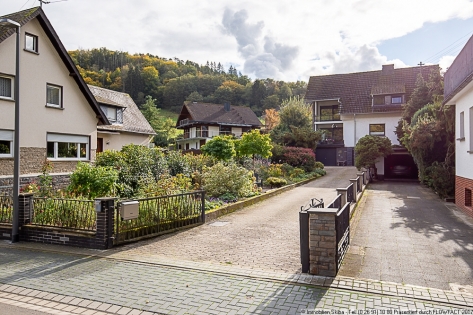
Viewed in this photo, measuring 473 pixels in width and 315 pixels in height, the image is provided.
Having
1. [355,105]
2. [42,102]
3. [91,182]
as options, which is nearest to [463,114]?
[91,182]

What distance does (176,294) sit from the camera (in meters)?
5.01

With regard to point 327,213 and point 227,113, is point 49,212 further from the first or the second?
point 227,113

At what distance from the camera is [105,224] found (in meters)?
7.50

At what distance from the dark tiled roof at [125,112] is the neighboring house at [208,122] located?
55.1 ft

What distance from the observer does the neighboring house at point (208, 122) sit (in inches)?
1854

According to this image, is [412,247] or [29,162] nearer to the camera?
[412,247]

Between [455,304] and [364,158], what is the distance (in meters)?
20.2

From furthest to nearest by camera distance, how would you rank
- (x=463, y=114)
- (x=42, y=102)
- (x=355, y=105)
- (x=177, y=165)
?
(x=355, y=105) → (x=42, y=102) → (x=177, y=165) → (x=463, y=114)

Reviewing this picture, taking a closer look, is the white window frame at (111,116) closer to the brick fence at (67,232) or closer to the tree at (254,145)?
the tree at (254,145)

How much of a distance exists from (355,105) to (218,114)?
21.1m

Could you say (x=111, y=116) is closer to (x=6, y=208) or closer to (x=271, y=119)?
(x=6, y=208)

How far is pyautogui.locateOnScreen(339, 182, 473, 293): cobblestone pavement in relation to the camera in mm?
5613

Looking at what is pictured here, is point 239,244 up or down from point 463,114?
down

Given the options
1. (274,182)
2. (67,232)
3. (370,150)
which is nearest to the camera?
(67,232)
